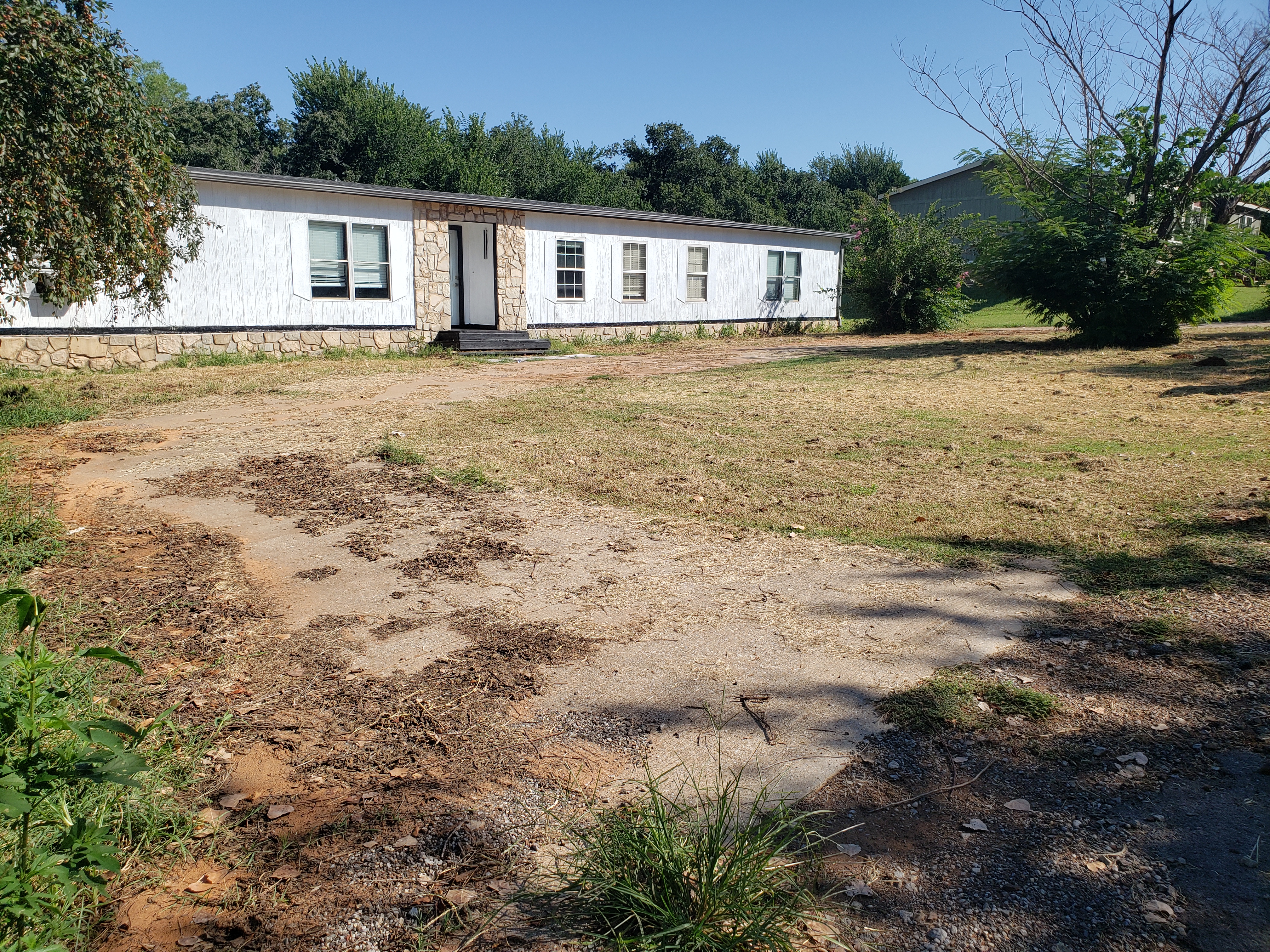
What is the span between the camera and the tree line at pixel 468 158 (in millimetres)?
36031

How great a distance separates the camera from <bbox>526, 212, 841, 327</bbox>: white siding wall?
1931cm

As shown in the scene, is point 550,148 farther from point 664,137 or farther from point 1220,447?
point 1220,447

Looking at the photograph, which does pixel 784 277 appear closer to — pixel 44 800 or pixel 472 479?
pixel 472 479

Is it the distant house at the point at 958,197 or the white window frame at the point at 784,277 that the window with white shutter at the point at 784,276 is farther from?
the distant house at the point at 958,197

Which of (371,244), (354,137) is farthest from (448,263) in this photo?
(354,137)

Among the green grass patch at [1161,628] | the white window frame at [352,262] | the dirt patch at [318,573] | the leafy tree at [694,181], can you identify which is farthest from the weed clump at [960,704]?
the leafy tree at [694,181]

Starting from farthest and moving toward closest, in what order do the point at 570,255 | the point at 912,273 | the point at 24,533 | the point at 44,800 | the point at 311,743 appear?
the point at 912,273
the point at 570,255
the point at 24,533
the point at 311,743
the point at 44,800

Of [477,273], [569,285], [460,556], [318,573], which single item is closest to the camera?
[318,573]

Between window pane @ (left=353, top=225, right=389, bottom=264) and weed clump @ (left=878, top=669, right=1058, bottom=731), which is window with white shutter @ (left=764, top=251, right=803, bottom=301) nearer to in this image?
window pane @ (left=353, top=225, right=389, bottom=264)

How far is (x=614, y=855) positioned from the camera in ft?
7.23

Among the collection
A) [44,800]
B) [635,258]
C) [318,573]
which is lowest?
[318,573]

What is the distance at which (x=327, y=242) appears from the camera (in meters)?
16.1

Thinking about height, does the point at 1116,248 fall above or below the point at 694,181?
below

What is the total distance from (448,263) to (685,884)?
→ 16995 millimetres
